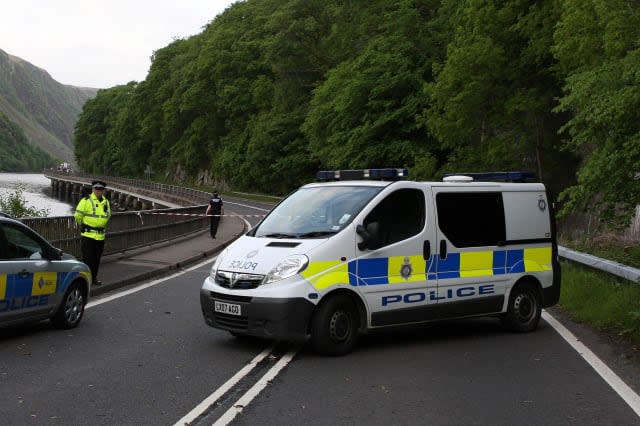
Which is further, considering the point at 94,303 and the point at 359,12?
the point at 359,12

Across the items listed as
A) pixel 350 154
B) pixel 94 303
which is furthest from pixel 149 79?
pixel 94 303

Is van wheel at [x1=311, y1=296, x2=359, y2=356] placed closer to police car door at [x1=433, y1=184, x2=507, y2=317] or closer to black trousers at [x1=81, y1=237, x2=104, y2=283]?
police car door at [x1=433, y1=184, x2=507, y2=317]

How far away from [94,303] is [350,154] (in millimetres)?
33624

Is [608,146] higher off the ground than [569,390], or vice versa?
[608,146]

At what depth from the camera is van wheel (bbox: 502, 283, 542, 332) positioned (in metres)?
9.33

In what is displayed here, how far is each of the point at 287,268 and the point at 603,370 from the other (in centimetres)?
330

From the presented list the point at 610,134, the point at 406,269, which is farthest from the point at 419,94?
the point at 406,269

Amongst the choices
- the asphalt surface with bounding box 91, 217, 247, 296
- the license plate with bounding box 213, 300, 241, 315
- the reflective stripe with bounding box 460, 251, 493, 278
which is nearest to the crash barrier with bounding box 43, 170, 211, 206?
the asphalt surface with bounding box 91, 217, 247, 296

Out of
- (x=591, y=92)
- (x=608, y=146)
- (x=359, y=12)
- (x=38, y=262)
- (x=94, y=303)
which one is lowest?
(x=94, y=303)

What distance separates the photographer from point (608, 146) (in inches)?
446

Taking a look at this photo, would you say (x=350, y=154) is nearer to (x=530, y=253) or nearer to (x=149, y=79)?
(x=530, y=253)

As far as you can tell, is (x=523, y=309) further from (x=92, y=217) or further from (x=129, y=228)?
(x=129, y=228)

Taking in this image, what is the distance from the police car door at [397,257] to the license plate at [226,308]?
132 centimetres

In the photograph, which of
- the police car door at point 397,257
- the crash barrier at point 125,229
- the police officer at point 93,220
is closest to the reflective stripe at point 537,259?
the police car door at point 397,257
